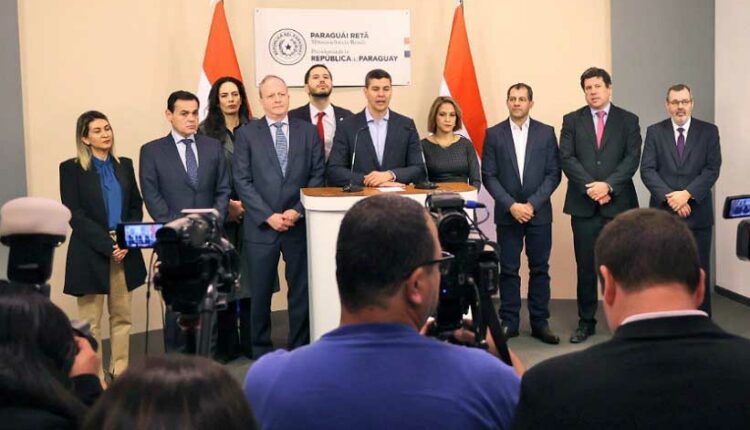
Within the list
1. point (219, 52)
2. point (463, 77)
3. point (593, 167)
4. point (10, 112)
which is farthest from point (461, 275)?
point (463, 77)

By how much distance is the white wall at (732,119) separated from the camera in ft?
21.4

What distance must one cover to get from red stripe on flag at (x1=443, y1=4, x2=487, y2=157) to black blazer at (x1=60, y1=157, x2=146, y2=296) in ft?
9.17

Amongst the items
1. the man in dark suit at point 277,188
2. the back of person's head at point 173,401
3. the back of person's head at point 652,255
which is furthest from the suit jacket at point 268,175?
the back of person's head at point 173,401

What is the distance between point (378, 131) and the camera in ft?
17.8

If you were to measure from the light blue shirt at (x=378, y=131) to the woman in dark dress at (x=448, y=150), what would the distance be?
18.0 inches

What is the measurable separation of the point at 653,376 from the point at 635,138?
452cm

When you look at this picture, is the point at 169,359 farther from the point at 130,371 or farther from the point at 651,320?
the point at 651,320

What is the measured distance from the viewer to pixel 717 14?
684 cm

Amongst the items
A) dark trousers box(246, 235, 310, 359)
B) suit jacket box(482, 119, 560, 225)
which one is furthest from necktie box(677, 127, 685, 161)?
dark trousers box(246, 235, 310, 359)

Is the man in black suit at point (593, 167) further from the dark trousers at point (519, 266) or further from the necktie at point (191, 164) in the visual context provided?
the necktie at point (191, 164)

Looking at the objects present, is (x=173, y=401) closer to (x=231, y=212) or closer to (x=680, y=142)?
(x=231, y=212)

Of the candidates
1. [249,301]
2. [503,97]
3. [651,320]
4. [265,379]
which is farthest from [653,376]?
[503,97]

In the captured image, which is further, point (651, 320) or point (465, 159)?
point (465, 159)

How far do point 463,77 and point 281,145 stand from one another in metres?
1.95
